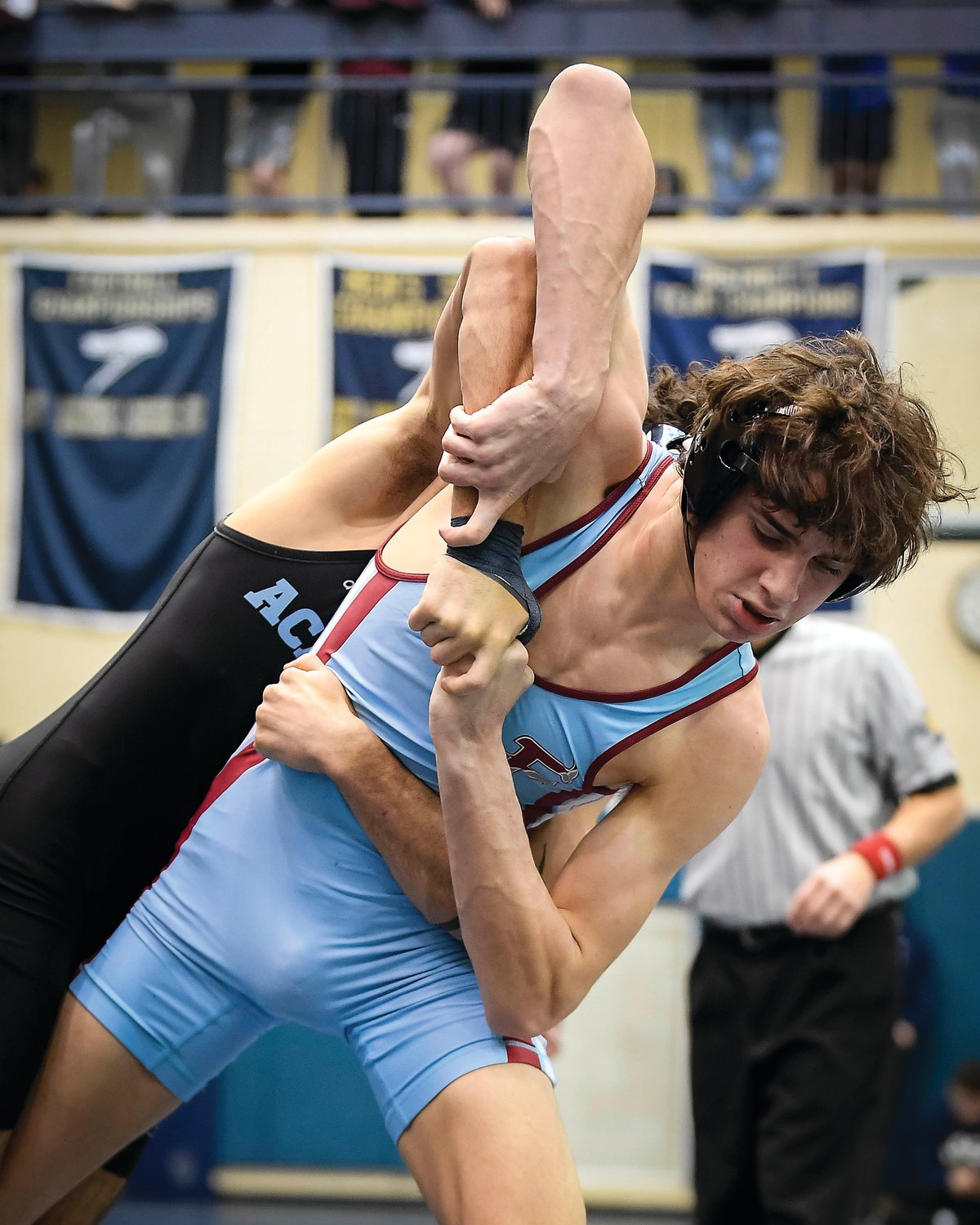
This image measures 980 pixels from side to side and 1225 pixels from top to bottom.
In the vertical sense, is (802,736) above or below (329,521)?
below

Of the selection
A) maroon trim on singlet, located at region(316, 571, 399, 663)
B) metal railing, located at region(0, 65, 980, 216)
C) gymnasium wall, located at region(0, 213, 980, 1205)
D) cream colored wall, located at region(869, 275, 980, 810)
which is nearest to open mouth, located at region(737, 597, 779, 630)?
maroon trim on singlet, located at region(316, 571, 399, 663)

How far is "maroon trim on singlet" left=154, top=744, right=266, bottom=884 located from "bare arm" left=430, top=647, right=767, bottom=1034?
0.41m

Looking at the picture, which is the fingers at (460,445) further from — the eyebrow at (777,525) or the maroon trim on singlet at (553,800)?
the maroon trim on singlet at (553,800)

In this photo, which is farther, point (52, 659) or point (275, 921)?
point (52, 659)

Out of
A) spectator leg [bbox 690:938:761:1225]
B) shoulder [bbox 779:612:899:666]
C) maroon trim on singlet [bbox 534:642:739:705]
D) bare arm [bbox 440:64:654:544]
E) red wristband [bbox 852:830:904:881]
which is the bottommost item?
spectator leg [bbox 690:938:761:1225]

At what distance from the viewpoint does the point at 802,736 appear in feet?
11.4

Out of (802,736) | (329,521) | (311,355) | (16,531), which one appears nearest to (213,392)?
(311,355)

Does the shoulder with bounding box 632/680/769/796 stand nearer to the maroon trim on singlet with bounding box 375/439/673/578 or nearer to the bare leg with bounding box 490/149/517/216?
the maroon trim on singlet with bounding box 375/439/673/578

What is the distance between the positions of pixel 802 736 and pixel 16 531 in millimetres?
4745

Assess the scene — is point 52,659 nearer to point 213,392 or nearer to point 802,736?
point 213,392

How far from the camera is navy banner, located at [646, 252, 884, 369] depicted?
22.0 ft

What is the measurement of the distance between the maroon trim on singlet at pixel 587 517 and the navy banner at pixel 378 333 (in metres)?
5.24

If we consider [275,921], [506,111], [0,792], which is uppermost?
[506,111]

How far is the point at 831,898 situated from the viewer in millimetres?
3119
